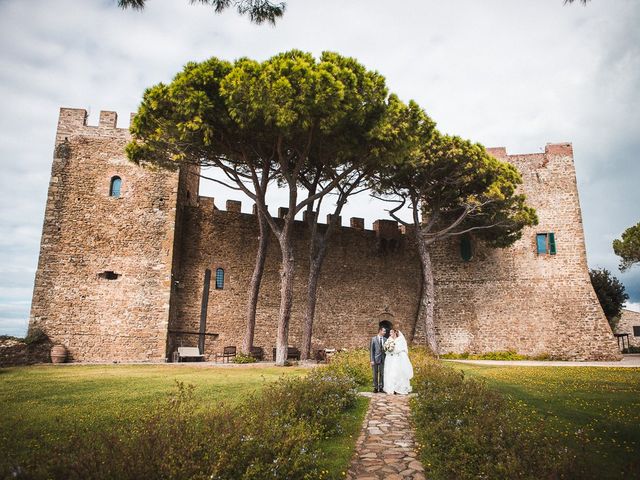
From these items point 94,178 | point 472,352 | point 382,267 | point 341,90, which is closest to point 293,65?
point 341,90

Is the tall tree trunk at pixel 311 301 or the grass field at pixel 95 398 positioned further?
the tall tree trunk at pixel 311 301

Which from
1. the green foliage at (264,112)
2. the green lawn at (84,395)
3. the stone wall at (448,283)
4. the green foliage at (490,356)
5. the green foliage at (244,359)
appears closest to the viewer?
the green lawn at (84,395)

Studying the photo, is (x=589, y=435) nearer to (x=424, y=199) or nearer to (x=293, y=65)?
(x=293, y=65)

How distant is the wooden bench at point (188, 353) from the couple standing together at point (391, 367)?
339 inches

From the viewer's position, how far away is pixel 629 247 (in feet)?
89.8

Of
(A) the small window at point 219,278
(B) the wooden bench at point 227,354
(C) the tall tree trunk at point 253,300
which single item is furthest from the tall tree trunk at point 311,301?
(A) the small window at point 219,278

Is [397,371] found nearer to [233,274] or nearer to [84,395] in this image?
[84,395]

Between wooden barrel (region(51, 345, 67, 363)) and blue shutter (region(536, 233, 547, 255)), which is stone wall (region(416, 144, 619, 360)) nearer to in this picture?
blue shutter (region(536, 233, 547, 255))

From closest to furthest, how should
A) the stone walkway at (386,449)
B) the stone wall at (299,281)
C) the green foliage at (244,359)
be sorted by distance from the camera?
the stone walkway at (386,449), the green foliage at (244,359), the stone wall at (299,281)

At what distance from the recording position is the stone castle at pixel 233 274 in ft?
52.6

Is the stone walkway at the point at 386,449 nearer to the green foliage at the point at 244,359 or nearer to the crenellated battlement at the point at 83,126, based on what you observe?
the green foliage at the point at 244,359

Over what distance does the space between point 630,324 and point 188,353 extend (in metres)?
37.2

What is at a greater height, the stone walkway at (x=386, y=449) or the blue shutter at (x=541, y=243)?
the blue shutter at (x=541, y=243)


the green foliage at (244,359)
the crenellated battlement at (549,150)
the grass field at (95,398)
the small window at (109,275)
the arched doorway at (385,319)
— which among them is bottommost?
the grass field at (95,398)
